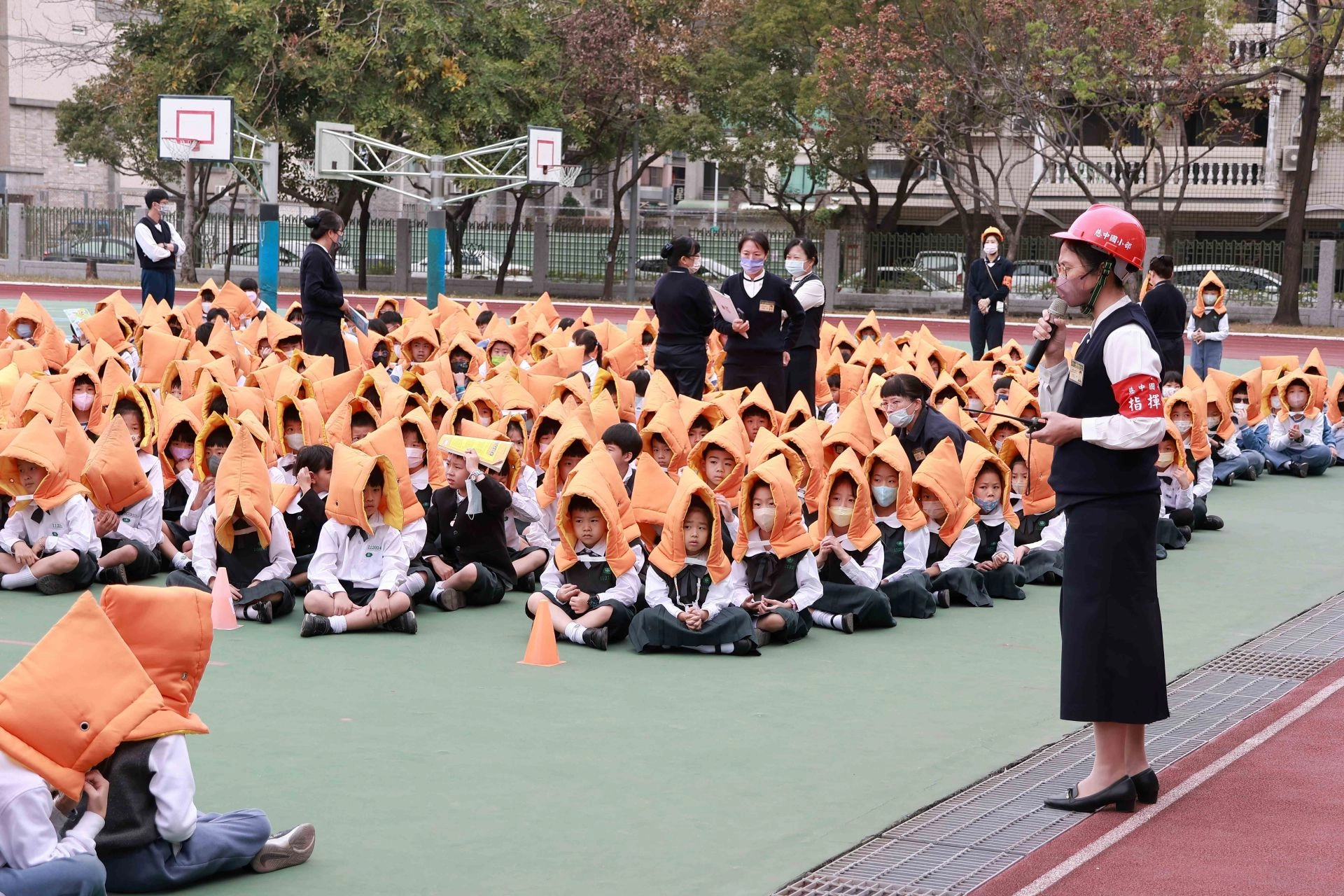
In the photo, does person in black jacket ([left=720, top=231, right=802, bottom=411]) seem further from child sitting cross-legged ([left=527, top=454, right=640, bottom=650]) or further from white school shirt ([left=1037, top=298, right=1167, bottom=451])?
white school shirt ([left=1037, top=298, right=1167, bottom=451])

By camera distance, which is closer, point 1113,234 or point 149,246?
point 1113,234

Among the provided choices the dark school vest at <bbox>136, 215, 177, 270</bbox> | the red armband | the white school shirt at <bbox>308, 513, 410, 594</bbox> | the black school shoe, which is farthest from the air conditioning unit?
the red armband

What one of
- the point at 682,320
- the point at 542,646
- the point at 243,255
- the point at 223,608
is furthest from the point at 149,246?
the point at 243,255

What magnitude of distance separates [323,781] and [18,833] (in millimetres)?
1466

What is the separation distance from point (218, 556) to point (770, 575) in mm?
2566

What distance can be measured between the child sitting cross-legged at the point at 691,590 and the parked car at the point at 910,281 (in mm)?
27137

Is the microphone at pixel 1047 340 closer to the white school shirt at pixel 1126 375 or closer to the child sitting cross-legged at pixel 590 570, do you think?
the white school shirt at pixel 1126 375

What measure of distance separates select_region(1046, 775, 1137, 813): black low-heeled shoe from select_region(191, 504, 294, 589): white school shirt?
400cm

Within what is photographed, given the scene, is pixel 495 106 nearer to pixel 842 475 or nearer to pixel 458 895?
pixel 842 475

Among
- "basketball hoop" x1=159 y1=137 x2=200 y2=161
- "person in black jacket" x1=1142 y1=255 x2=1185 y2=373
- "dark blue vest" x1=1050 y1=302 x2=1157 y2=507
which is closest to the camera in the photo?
"dark blue vest" x1=1050 y1=302 x2=1157 y2=507

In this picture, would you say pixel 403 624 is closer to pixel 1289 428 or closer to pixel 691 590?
pixel 691 590

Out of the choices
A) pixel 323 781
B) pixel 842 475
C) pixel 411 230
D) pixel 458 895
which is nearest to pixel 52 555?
pixel 323 781

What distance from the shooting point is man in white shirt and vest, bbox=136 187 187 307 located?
1507 centimetres

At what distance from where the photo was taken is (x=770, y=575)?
733 cm
